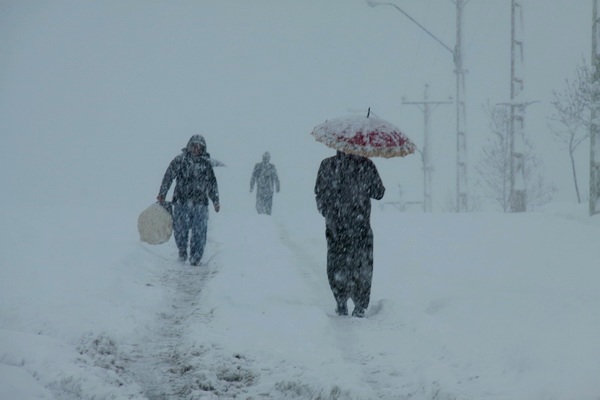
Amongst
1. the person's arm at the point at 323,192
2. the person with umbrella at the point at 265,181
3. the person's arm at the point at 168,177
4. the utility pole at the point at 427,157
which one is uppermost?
the utility pole at the point at 427,157

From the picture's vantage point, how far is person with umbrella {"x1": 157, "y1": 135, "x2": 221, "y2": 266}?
40.4ft

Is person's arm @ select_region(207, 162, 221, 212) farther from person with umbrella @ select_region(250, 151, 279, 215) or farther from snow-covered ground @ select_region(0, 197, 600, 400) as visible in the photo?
person with umbrella @ select_region(250, 151, 279, 215)

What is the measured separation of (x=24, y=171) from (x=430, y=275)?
154 m

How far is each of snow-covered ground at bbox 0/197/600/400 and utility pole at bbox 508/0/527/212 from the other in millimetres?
9707

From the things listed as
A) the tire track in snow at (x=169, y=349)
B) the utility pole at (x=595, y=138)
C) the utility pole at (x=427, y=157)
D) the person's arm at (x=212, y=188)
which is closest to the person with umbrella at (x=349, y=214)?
the tire track in snow at (x=169, y=349)

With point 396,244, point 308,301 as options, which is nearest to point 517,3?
point 396,244

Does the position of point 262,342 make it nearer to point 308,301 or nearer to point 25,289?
point 308,301

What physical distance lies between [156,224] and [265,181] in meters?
10.9

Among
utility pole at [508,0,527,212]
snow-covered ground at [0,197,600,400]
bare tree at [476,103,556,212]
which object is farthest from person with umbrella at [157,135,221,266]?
bare tree at [476,103,556,212]

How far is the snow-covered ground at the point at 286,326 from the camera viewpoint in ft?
18.2

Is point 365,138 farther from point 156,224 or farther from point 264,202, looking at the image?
point 264,202

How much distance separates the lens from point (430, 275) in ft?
34.6

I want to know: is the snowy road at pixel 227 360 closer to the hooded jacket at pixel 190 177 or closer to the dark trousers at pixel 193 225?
the dark trousers at pixel 193 225

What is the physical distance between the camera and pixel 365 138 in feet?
27.0
